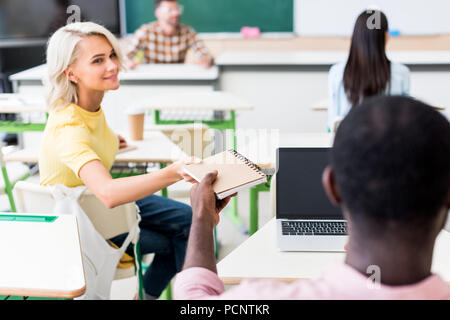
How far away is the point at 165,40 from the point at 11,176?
2.71 metres

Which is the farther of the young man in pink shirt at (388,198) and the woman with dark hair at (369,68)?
the woman with dark hair at (369,68)

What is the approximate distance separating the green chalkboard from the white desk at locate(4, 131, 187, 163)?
3.55 metres

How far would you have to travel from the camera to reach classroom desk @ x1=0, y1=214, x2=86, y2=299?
4.28ft

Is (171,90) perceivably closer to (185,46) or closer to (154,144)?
(185,46)

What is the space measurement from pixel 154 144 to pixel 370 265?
2.17 meters

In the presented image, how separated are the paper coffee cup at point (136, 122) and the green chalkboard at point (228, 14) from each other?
3645mm

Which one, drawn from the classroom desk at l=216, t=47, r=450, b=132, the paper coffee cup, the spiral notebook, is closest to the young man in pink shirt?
the spiral notebook

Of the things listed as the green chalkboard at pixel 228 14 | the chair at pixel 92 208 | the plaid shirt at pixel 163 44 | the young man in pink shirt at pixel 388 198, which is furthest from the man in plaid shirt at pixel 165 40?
the young man in pink shirt at pixel 388 198

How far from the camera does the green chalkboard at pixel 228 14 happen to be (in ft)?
20.1

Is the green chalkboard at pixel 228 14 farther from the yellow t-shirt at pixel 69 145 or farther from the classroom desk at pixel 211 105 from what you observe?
the yellow t-shirt at pixel 69 145

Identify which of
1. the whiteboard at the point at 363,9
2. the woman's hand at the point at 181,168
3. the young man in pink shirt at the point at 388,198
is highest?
the whiteboard at the point at 363,9

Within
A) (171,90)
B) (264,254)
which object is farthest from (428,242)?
(171,90)

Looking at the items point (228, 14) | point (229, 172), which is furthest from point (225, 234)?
point (228, 14)

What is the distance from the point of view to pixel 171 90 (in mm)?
4684
